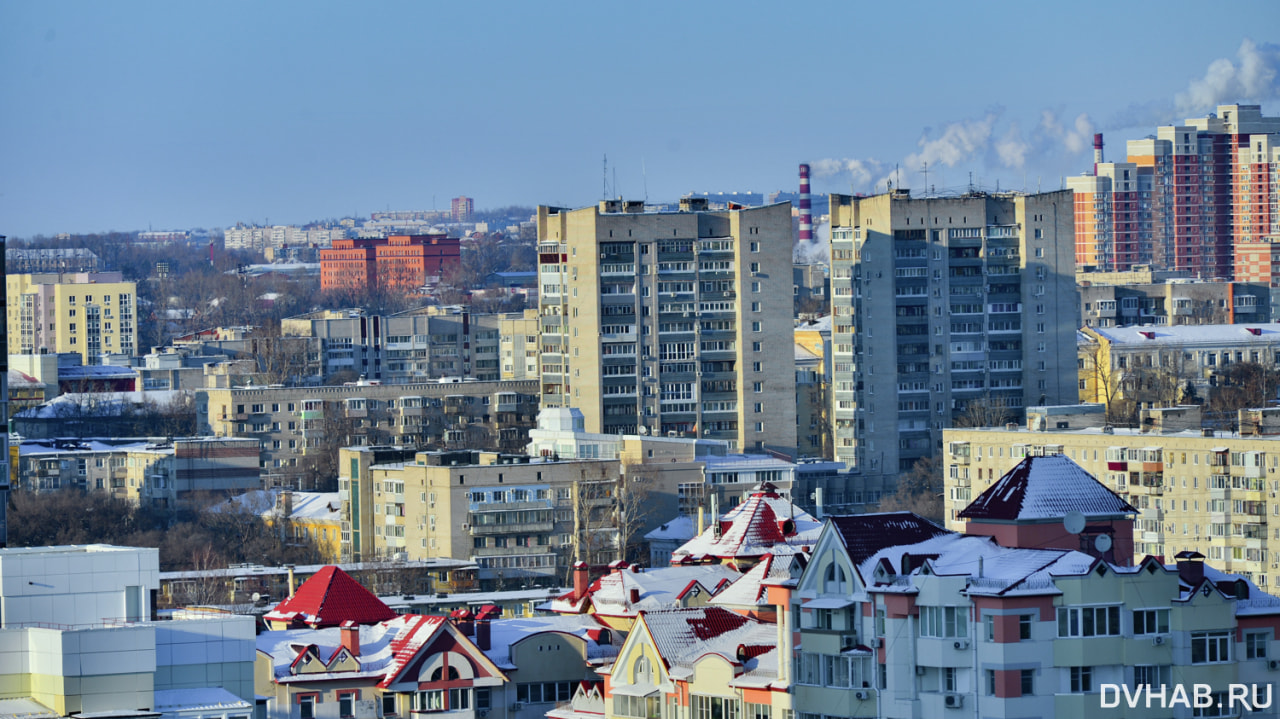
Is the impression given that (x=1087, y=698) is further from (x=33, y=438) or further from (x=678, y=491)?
(x=33, y=438)

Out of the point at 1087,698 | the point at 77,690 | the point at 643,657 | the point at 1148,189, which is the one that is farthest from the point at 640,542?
the point at 1148,189

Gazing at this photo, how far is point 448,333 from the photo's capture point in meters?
144

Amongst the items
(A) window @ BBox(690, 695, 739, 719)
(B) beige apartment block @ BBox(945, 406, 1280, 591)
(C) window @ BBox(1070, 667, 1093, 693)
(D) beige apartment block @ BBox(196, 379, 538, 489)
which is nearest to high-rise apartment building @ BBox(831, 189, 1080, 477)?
(D) beige apartment block @ BBox(196, 379, 538, 489)

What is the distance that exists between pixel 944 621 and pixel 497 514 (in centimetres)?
3821

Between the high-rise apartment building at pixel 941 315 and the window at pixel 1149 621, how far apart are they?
5750 centimetres

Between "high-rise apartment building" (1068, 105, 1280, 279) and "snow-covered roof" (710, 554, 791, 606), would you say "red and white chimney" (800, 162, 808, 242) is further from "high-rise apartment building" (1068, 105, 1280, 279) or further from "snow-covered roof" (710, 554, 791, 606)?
"snow-covered roof" (710, 554, 791, 606)

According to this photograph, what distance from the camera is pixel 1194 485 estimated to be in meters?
67.2

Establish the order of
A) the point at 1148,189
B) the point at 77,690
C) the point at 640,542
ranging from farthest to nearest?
the point at 1148,189, the point at 640,542, the point at 77,690

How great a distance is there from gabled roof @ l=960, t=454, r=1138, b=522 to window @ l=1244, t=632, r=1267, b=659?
2777 millimetres

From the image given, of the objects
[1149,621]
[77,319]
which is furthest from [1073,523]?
[77,319]

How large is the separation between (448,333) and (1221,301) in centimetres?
3758

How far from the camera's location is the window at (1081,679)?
36.5m

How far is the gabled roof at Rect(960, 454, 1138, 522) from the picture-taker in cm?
3925

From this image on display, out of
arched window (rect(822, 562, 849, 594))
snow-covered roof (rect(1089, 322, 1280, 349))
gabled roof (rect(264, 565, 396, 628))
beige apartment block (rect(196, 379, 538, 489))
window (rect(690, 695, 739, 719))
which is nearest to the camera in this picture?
arched window (rect(822, 562, 849, 594))
